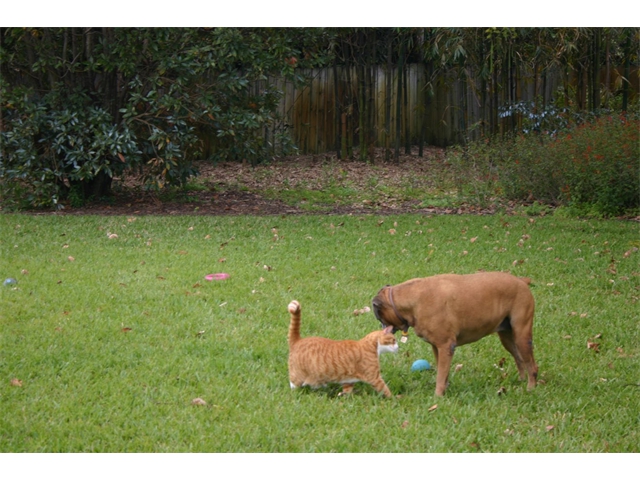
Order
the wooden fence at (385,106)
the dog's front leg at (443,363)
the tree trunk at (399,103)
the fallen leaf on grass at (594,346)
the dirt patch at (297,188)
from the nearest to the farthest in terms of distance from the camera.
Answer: the dog's front leg at (443,363) < the fallen leaf on grass at (594,346) < the dirt patch at (297,188) < the tree trunk at (399,103) < the wooden fence at (385,106)

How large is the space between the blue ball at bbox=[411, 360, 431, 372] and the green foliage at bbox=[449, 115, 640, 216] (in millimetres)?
7340

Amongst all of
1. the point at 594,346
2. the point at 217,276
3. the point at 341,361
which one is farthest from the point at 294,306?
the point at 217,276

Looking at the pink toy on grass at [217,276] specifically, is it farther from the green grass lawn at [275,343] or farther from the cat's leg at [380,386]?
the cat's leg at [380,386]

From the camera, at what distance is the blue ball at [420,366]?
5402 mm

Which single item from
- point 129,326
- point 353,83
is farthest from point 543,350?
point 353,83

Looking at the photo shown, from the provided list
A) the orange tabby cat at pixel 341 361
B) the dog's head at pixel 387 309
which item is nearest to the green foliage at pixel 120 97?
the orange tabby cat at pixel 341 361

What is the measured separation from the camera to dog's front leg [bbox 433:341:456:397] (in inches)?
185

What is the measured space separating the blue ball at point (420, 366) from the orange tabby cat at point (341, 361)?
579 millimetres

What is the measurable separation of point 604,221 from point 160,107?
24.5 ft

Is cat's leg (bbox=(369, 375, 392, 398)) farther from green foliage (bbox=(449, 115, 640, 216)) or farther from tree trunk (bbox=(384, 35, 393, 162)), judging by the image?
tree trunk (bbox=(384, 35, 393, 162))

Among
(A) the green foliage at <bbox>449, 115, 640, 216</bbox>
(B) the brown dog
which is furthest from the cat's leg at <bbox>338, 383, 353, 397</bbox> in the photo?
(A) the green foliage at <bbox>449, 115, 640, 216</bbox>

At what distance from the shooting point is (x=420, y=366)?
5.41m
